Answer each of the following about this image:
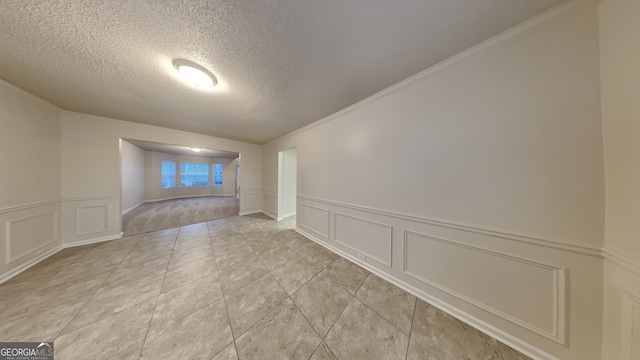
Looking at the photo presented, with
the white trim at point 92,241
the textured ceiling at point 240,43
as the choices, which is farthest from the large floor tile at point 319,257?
the white trim at point 92,241

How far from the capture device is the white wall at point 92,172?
2.92 m

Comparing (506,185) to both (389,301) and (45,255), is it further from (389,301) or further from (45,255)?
(45,255)

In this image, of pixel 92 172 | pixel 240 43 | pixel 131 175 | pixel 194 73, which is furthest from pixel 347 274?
pixel 131 175

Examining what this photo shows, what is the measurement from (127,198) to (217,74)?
6.89 metres

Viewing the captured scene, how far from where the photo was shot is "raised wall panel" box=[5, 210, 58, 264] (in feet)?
6.95

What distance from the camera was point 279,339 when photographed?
52.1 inches

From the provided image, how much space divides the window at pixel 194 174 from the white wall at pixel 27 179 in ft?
20.3

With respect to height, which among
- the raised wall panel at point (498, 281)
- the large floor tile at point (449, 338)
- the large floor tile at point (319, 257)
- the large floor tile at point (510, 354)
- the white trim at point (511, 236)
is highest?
the white trim at point (511, 236)

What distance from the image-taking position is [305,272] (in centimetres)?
224

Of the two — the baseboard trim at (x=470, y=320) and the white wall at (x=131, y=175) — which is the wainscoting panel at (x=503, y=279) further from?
the white wall at (x=131, y=175)

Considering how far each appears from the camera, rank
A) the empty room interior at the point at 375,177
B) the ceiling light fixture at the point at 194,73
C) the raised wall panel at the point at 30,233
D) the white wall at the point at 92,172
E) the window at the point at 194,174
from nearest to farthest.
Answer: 1. the empty room interior at the point at 375,177
2. the ceiling light fixture at the point at 194,73
3. the raised wall panel at the point at 30,233
4. the white wall at the point at 92,172
5. the window at the point at 194,174

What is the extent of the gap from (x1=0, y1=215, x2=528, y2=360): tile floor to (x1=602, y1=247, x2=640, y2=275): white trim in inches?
37.6

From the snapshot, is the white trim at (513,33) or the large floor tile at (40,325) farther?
the large floor tile at (40,325)

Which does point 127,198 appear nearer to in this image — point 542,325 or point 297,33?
point 297,33
